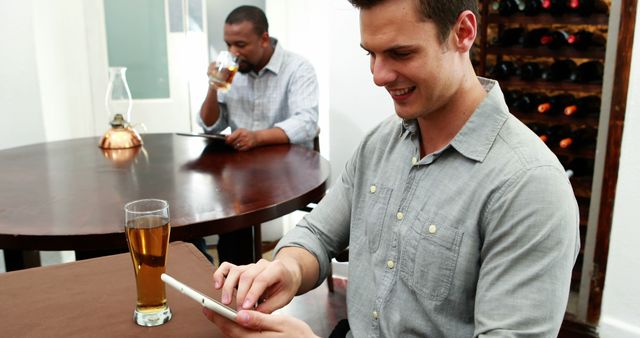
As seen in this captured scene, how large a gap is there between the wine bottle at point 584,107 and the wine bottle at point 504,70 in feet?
1.08

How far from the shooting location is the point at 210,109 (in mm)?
2955

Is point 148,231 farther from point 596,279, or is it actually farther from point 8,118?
point 8,118

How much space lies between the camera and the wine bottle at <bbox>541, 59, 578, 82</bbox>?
2.84 meters

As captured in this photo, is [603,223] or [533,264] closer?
[533,264]

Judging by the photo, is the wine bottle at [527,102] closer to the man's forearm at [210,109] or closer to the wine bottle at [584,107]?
the wine bottle at [584,107]

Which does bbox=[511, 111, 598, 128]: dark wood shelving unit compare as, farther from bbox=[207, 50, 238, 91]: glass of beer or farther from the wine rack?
bbox=[207, 50, 238, 91]: glass of beer

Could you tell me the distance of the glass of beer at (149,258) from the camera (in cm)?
94

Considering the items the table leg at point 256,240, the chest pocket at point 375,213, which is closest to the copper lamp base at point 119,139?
the table leg at point 256,240

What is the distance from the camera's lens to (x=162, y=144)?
8.55 ft

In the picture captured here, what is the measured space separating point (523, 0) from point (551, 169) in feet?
6.78

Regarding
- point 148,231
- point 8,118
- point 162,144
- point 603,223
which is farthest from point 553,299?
point 8,118

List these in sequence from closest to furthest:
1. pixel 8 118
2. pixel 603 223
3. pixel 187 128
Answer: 1. pixel 603 223
2. pixel 8 118
3. pixel 187 128

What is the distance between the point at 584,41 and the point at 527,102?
15.7 inches

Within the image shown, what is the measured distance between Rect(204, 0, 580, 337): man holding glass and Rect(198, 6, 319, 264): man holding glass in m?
1.56
